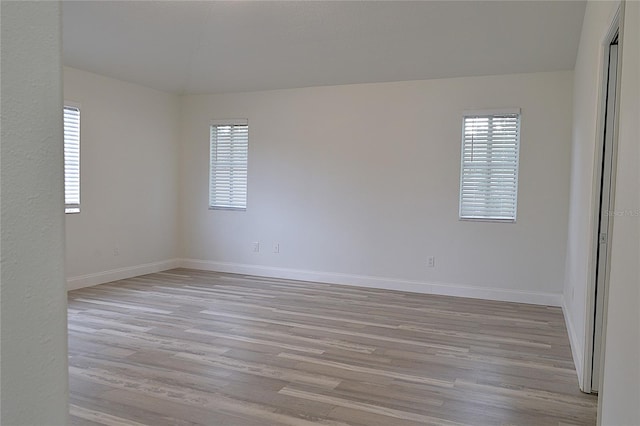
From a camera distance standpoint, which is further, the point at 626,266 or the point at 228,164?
the point at 228,164

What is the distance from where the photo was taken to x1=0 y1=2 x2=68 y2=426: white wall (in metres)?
0.72

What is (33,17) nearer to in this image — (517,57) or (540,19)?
(540,19)

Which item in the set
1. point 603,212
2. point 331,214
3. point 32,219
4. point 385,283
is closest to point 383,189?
point 331,214

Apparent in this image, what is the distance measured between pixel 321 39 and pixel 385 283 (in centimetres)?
291

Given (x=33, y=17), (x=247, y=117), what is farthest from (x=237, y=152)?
(x=33, y=17)

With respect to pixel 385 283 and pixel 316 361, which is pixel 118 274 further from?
pixel 316 361

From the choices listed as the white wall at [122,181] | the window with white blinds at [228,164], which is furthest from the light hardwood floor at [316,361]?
the window with white blinds at [228,164]

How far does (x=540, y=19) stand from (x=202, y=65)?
3740mm

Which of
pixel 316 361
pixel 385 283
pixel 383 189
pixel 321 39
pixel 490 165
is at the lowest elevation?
pixel 316 361

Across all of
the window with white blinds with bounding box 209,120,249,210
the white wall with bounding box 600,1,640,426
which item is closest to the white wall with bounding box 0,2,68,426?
the white wall with bounding box 600,1,640,426

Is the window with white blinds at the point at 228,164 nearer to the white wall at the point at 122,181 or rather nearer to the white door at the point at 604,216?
the white wall at the point at 122,181

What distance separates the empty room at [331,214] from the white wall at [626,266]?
0.02 m

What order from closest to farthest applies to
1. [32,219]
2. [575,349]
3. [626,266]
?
1. [32,219]
2. [626,266]
3. [575,349]

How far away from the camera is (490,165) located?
5.64 metres
